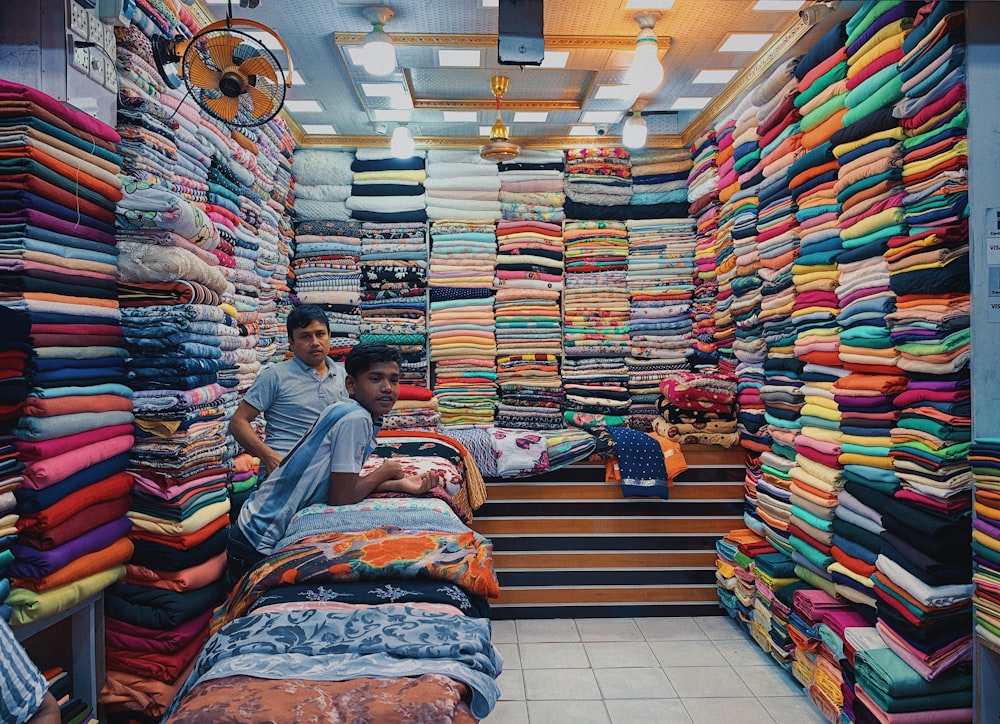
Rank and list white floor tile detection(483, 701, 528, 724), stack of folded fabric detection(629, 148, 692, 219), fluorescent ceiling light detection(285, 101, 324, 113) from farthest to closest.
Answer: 1. stack of folded fabric detection(629, 148, 692, 219)
2. fluorescent ceiling light detection(285, 101, 324, 113)
3. white floor tile detection(483, 701, 528, 724)

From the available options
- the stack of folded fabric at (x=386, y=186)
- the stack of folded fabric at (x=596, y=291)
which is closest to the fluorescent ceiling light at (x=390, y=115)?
the stack of folded fabric at (x=386, y=186)

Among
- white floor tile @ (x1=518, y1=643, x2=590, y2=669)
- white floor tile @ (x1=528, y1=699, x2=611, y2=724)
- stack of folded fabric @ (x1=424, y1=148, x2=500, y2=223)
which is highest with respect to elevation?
stack of folded fabric @ (x1=424, y1=148, x2=500, y2=223)

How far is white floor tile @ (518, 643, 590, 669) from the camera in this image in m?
3.68

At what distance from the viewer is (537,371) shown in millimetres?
5410

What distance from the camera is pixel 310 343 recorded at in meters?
3.35

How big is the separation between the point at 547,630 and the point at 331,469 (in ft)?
7.87

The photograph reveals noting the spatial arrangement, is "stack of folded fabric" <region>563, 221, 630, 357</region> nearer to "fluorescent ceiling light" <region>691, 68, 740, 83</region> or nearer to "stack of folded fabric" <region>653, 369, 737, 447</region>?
"stack of folded fabric" <region>653, 369, 737, 447</region>

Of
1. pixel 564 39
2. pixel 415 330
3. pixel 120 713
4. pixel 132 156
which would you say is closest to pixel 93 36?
pixel 132 156

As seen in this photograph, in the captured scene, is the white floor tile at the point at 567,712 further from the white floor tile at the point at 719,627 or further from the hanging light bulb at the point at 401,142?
the hanging light bulb at the point at 401,142

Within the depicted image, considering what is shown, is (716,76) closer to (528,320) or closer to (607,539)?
(528,320)

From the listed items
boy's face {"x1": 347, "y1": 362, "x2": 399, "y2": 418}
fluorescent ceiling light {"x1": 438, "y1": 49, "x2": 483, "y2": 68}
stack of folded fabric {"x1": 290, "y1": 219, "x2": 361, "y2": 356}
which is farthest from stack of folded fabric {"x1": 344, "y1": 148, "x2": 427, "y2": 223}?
boy's face {"x1": 347, "y1": 362, "x2": 399, "y2": 418}

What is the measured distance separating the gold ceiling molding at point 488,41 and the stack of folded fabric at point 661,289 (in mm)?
1897

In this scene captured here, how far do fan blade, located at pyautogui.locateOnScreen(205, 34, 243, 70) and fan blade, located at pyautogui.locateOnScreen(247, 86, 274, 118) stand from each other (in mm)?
125

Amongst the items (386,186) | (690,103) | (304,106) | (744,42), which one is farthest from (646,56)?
(386,186)
